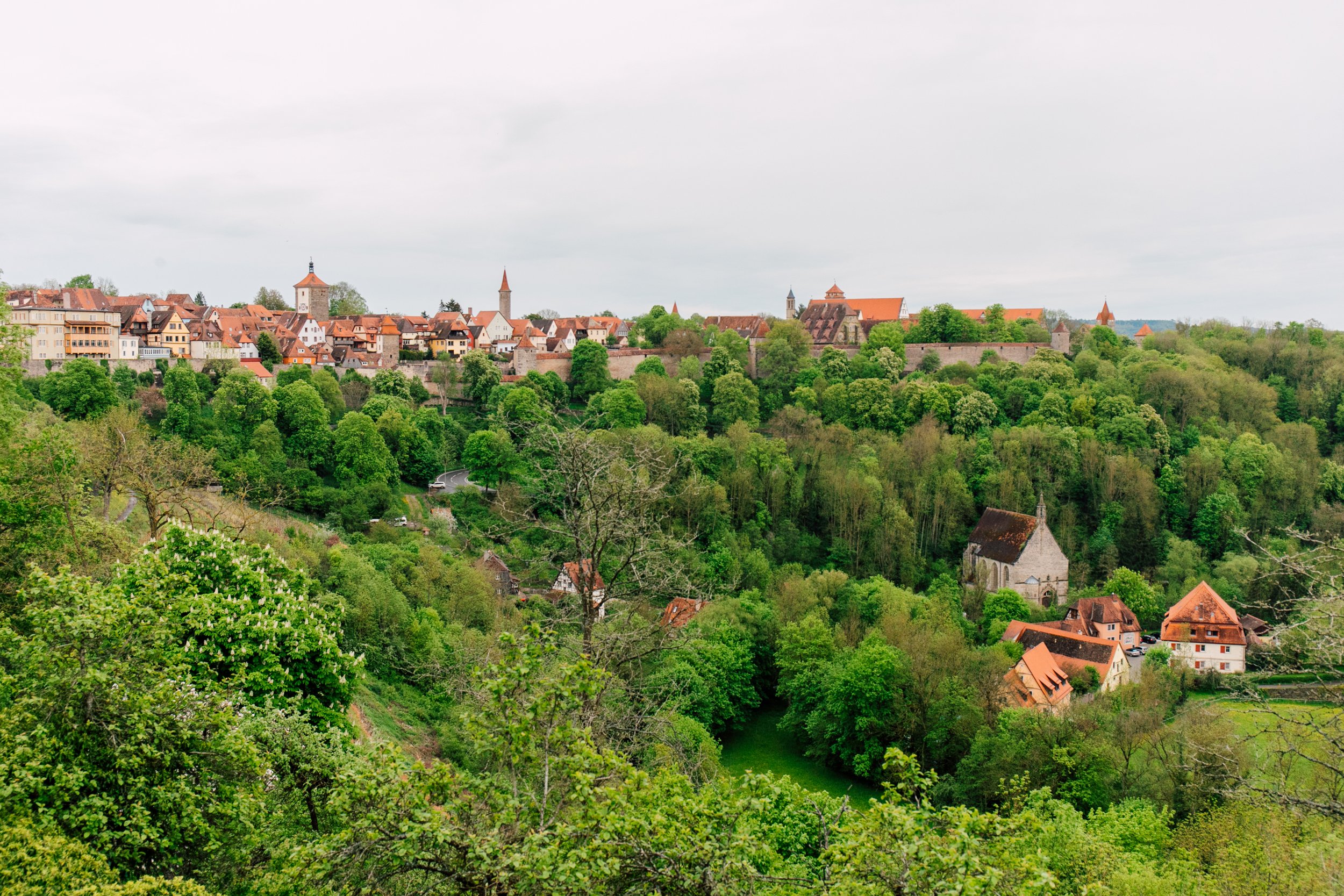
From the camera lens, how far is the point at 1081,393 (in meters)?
48.2

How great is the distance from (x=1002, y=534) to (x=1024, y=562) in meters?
1.81

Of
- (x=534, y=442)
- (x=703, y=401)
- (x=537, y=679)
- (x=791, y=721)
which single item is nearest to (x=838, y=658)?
(x=791, y=721)

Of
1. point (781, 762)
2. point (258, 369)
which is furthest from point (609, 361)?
point (781, 762)

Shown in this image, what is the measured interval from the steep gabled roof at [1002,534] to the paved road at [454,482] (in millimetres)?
23065

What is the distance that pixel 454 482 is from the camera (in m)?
44.4

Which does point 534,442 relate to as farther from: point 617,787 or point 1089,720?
point 1089,720

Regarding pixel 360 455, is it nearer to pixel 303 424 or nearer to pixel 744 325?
pixel 303 424

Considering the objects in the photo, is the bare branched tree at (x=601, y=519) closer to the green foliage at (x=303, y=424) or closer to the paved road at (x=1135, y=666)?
the paved road at (x=1135, y=666)

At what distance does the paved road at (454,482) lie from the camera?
42531 millimetres

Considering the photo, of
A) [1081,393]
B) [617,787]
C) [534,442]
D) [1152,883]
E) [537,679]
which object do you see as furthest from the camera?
[1081,393]

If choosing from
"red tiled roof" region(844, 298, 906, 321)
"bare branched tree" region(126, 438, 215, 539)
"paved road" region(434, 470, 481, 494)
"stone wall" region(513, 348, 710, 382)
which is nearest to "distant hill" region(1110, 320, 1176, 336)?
"red tiled roof" region(844, 298, 906, 321)

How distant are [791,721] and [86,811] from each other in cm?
2243

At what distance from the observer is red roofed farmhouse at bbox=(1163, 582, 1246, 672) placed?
108ft

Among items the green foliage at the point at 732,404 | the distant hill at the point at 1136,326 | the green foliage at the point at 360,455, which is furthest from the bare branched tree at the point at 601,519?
the distant hill at the point at 1136,326
